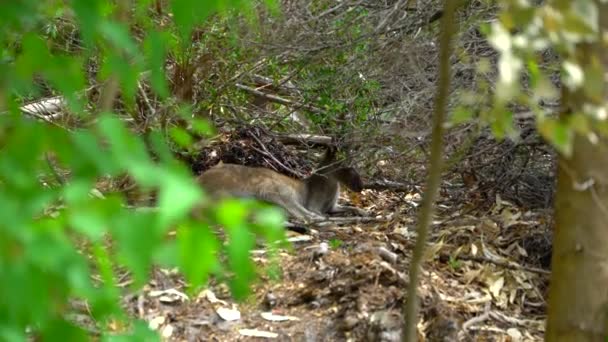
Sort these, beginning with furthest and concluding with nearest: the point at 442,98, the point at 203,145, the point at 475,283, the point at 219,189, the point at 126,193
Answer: the point at 203,145
the point at 219,189
the point at 126,193
the point at 475,283
the point at 442,98

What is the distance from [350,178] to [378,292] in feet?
9.48

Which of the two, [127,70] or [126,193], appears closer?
[127,70]

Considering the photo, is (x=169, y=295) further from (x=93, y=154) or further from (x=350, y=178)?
(x=93, y=154)

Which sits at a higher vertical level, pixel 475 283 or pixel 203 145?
pixel 203 145

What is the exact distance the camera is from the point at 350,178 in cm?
764

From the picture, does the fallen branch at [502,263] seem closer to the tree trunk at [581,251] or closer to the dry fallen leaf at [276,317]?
the dry fallen leaf at [276,317]

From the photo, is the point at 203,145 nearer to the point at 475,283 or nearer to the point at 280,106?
the point at 280,106

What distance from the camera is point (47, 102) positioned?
6770 millimetres

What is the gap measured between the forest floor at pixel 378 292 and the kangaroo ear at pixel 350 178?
144cm

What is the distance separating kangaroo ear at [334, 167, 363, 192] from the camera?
7.55 m

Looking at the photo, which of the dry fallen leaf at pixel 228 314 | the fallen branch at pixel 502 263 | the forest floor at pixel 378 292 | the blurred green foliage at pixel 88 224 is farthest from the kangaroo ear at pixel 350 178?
the blurred green foliage at pixel 88 224

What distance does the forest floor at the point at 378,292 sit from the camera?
15.5 feet

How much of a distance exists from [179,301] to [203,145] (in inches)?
108

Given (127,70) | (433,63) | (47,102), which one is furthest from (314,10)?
(127,70)
